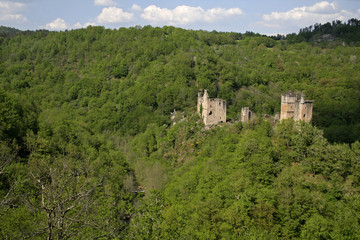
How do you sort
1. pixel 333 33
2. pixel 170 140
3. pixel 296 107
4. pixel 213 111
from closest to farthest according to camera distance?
1. pixel 296 107
2. pixel 213 111
3. pixel 170 140
4. pixel 333 33

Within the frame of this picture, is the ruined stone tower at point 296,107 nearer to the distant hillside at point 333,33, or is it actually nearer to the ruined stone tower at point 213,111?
the ruined stone tower at point 213,111

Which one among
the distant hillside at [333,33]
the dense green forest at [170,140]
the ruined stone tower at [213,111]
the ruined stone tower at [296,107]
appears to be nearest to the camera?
the dense green forest at [170,140]

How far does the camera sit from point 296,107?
29.6m

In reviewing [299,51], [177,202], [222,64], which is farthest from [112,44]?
[177,202]

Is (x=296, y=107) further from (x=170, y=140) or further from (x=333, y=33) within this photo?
(x=333, y=33)

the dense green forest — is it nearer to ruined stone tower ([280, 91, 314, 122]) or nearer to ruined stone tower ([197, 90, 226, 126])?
ruined stone tower ([197, 90, 226, 126])

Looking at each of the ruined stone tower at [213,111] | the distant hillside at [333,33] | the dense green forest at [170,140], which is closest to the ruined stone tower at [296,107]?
the dense green forest at [170,140]

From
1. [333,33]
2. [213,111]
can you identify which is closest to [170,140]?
[213,111]

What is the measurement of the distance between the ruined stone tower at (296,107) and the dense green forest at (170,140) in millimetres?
1453

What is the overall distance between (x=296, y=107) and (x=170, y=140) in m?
21.1

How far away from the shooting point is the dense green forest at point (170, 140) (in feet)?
47.9

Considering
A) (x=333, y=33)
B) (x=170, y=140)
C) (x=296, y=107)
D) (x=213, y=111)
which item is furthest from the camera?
(x=333, y=33)

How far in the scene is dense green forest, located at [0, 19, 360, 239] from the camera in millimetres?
Result: 14586

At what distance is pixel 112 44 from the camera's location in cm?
9812
